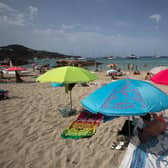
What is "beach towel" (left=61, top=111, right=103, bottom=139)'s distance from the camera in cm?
374

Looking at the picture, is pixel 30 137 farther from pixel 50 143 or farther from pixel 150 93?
pixel 150 93

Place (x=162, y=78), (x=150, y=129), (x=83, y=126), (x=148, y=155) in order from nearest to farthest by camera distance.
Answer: (x=148, y=155) < (x=162, y=78) < (x=150, y=129) < (x=83, y=126)

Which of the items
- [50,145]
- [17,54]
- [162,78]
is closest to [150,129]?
[162,78]

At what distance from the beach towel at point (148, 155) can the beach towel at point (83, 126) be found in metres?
1.23

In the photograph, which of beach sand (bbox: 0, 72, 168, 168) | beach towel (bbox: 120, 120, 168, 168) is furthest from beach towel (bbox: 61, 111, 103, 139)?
beach towel (bbox: 120, 120, 168, 168)

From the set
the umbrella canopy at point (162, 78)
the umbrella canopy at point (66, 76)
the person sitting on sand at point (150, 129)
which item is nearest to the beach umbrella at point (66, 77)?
the umbrella canopy at point (66, 76)

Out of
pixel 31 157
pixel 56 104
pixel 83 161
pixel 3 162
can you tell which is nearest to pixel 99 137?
pixel 83 161

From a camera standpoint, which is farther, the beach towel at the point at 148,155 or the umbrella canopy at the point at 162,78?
the umbrella canopy at the point at 162,78

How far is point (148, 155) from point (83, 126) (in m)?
2.02

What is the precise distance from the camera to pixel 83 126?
4262 millimetres

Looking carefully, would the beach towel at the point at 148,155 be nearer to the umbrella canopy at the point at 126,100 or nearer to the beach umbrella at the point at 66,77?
the umbrella canopy at the point at 126,100

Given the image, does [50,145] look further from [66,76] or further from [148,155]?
[148,155]

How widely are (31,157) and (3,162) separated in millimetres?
581

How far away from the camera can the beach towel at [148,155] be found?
8.45 feet
